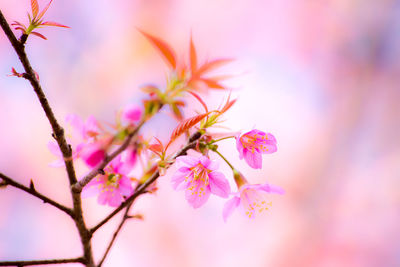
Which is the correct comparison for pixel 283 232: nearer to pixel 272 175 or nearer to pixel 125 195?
pixel 272 175

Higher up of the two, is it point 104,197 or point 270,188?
point 104,197

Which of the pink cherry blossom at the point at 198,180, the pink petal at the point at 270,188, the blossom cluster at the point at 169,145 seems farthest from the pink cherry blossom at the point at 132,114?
the pink petal at the point at 270,188

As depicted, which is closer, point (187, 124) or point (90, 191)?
point (187, 124)

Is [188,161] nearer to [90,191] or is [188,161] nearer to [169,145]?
[169,145]

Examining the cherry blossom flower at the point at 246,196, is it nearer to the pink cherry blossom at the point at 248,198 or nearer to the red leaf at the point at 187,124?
the pink cherry blossom at the point at 248,198

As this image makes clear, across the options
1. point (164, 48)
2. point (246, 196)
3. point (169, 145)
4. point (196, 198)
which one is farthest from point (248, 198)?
point (164, 48)
